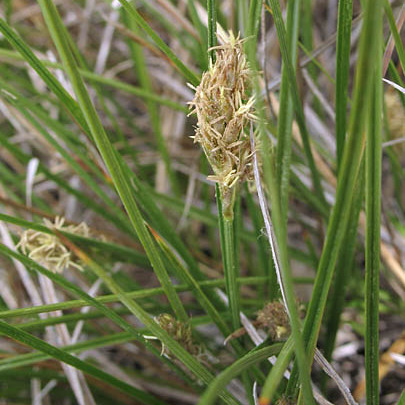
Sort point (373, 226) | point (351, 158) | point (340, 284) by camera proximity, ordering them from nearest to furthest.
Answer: point (351, 158) < point (373, 226) < point (340, 284)

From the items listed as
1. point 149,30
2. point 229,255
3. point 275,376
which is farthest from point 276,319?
point 149,30

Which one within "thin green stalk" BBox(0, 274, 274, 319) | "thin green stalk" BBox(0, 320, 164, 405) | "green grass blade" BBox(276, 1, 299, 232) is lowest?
"thin green stalk" BBox(0, 320, 164, 405)

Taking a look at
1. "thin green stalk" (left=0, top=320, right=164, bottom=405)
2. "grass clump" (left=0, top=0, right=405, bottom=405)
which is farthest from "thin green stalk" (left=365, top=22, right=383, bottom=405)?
"thin green stalk" (left=0, top=320, right=164, bottom=405)

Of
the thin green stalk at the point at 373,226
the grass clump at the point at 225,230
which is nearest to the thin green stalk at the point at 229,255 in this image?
the grass clump at the point at 225,230

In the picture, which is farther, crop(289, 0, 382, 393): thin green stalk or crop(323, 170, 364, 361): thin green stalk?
crop(323, 170, 364, 361): thin green stalk

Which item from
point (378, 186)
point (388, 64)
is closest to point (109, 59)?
point (388, 64)

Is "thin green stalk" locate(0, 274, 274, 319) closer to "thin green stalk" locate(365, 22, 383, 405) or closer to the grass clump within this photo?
the grass clump

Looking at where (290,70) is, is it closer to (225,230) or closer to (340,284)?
(225,230)

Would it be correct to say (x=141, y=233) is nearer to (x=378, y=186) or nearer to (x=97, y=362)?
(x=378, y=186)

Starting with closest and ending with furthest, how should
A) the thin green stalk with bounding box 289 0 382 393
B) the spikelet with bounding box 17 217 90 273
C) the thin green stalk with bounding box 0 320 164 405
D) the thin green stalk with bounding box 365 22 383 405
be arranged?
the thin green stalk with bounding box 289 0 382 393, the thin green stalk with bounding box 365 22 383 405, the thin green stalk with bounding box 0 320 164 405, the spikelet with bounding box 17 217 90 273

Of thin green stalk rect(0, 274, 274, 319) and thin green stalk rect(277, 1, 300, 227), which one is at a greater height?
thin green stalk rect(277, 1, 300, 227)
